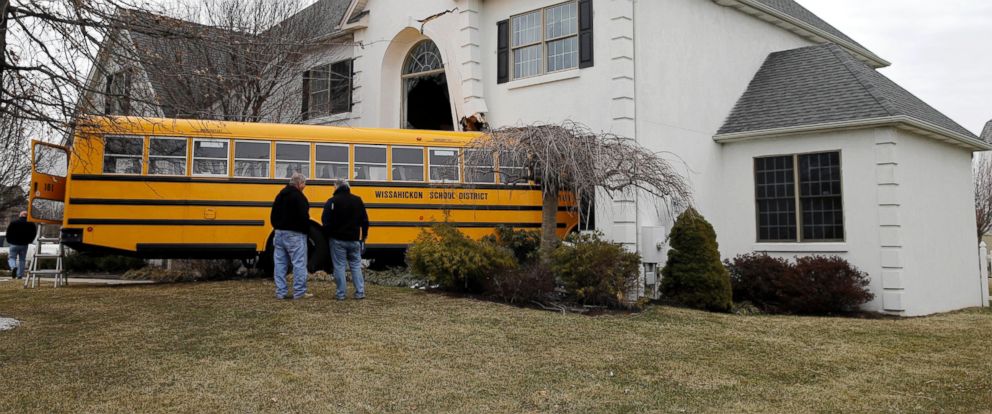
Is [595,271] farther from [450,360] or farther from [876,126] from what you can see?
[876,126]

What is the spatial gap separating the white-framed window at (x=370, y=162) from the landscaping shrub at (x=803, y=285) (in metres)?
7.09

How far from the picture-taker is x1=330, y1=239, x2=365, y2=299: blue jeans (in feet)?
36.4

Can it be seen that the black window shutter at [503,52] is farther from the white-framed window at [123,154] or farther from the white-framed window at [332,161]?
the white-framed window at [123,154]

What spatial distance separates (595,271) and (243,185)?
6586 millimetres

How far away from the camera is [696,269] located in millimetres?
13023

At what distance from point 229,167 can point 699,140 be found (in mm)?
9377

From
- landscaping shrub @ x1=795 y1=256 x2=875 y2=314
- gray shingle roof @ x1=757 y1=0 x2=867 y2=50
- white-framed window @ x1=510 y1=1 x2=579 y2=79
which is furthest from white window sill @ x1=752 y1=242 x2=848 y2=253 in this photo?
gray shingle roof @ x1=757 y1=0 x2=867 y2=50

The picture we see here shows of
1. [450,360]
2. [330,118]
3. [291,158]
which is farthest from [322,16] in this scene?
[450,360]

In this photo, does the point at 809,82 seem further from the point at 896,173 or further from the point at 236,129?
the point at 236,129

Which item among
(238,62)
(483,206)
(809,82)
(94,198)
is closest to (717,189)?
(809,82)

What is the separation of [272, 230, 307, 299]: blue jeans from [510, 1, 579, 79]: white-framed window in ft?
23.1

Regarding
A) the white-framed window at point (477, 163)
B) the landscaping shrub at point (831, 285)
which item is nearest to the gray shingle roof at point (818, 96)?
the landscaping shrub at point (831, 285)

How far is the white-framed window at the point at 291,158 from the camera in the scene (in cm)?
1393

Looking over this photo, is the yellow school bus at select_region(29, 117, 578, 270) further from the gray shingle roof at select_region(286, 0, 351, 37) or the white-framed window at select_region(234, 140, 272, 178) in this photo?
the gray shingle roof at select_region(286, 0, 351, 37)
